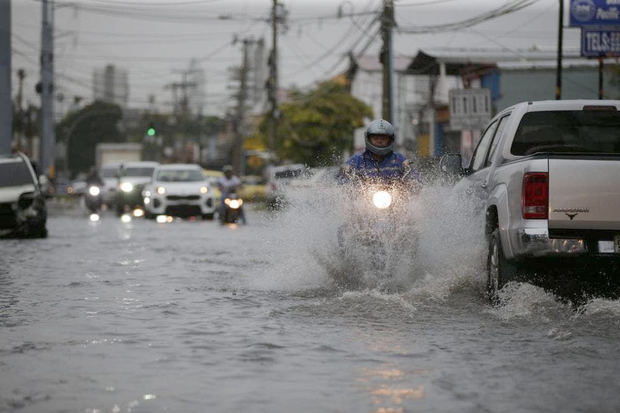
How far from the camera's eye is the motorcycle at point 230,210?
108ft

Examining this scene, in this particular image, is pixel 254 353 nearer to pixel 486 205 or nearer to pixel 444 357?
pixel 444 357

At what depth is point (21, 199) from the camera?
79.9ft

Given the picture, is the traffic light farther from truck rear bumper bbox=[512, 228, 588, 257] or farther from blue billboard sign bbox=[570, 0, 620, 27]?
truck rear bumper bbox=[512, 228, 588, 257]

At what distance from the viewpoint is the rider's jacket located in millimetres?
12711

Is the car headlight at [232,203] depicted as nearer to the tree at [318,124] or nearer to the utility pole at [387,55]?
the utility pole at [387,55]

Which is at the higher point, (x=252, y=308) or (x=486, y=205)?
(x=486, y=205)

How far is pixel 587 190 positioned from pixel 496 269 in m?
1.44

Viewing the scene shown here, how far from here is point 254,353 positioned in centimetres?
830

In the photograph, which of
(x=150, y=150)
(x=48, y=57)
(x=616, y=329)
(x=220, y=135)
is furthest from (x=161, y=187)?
(x=220, y=135)

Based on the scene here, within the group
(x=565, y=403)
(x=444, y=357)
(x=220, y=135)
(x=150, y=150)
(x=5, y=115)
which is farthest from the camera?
(x=220, y=135)

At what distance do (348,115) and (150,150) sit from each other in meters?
71.5

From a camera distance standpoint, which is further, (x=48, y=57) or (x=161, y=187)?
(x=48, y=57)

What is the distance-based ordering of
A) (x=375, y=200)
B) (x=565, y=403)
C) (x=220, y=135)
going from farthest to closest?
(x=220, y=135) < (x=375, y=200) < (x=565, y=403)

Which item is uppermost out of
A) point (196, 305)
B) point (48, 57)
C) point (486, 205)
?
point (48, 57)
